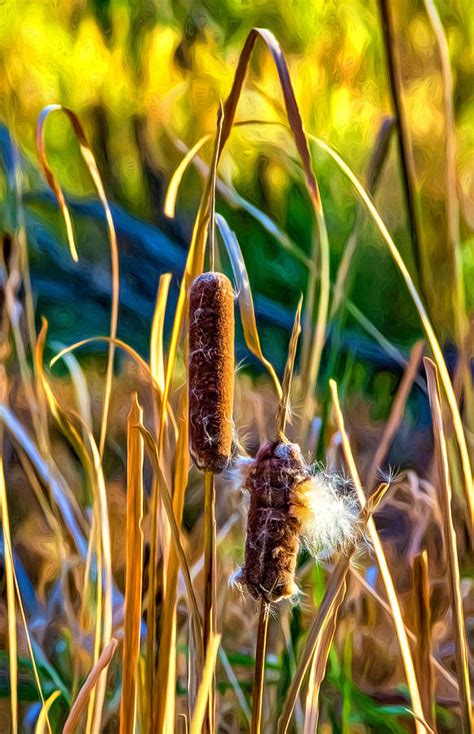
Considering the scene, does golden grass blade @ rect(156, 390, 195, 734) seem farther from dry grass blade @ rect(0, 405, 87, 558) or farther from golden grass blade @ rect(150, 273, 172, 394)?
dry grass blade @ rect(0, 405, 87, 558)

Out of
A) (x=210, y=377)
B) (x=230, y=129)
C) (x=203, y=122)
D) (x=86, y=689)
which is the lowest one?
(x=86, y=689)

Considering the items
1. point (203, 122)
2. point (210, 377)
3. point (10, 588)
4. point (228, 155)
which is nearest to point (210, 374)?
point (210, 377)

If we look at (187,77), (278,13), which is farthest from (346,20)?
(187,77)

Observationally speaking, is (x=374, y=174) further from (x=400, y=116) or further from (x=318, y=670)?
(x=318, y=670)

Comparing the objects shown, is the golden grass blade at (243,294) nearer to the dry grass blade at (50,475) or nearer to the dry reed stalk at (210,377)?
the dry reed stalk at (210,377)

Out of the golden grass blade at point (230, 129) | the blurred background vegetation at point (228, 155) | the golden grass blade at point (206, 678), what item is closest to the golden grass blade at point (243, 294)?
the golden grass blade at point (230, 129)

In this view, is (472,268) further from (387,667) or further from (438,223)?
(387,667)
